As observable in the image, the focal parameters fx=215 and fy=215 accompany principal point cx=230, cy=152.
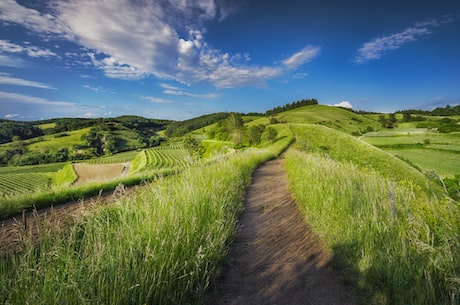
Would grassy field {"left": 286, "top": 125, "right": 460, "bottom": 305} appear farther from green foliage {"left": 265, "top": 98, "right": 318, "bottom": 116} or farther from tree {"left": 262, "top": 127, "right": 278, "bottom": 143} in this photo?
green foliage {"left": 265, "top": 98, "right": 318, "bottom": 116}

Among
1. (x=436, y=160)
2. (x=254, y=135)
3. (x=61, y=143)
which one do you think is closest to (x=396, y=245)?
(x=436, y=160)

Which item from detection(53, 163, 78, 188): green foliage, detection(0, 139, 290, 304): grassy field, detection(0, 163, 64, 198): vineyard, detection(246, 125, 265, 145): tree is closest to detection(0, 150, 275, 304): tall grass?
detection(0, 139, 290, 304): grassy field

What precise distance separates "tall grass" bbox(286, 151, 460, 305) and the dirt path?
360 millimetres

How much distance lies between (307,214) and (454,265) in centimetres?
360

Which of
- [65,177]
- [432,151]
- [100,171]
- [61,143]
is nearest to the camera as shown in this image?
[432,151]

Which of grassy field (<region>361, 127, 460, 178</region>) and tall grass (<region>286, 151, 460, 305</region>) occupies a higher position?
tall grass (<region>286, 151, 460, 305</region>)

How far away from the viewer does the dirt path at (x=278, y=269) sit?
10.6 ft

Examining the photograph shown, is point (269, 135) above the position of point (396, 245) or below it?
below

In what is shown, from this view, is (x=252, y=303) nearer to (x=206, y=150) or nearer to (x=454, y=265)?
(x=454, y=265)

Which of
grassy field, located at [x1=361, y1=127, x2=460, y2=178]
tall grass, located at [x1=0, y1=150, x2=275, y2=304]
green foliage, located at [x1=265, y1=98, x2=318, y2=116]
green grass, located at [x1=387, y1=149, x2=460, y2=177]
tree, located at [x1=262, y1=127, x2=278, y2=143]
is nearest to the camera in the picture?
tall grass, located at [x1=0, y1=150, x2=275, y2=304]

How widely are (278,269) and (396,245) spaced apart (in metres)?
1.94

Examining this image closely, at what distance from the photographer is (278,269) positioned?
13.0ft

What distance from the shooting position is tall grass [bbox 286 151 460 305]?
267cm

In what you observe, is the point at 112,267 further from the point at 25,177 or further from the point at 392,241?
the point at 25,177
